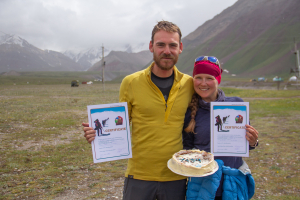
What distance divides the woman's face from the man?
0.79 feet

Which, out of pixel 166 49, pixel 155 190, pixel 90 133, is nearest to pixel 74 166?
pixel 90 133

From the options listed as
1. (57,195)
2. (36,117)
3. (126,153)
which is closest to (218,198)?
(126,153)

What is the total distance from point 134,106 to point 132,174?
891 millimetres

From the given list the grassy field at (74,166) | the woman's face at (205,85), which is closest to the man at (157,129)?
the woman's face at (205,85)

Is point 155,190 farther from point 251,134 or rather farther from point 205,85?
point 205,85

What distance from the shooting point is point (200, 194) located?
249cm

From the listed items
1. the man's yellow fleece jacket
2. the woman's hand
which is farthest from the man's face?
the woman's hand

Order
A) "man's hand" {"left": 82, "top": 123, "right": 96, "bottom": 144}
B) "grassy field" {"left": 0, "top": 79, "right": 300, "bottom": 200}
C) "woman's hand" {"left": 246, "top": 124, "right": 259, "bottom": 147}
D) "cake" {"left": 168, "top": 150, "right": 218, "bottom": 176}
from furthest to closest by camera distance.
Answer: "grassy field" {"left": 0, "top": 79, "right": 300, "bottom": 200}, "man's hand" {"left": 82, "top": 123, "right": 96, "bottom": 144}, "woman's hand" {"left": 246, "top": 124, "right": 259, "bottom": 147}, "cake" {"left": 168, "top": 150, "right": 218, "bottom": 176}

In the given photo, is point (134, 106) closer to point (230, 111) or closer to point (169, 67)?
point (169, 67)

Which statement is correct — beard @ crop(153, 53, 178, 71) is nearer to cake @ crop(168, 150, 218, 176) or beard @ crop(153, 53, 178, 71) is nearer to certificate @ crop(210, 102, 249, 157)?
certificate @ crop(210, 102, 249, 157)

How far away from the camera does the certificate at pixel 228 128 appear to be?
107 inches

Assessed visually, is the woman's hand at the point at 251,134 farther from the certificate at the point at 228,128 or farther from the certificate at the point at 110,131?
the certificate at the point at 110,131

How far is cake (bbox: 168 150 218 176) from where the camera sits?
2404 mm

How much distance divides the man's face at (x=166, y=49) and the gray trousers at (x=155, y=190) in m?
1.49
